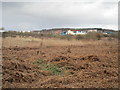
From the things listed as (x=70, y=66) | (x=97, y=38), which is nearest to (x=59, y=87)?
(x=70, y=66)

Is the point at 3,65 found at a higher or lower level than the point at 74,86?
higher

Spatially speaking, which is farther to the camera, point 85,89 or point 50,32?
point 50,32

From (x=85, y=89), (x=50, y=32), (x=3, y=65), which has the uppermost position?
(x=50, y=32)

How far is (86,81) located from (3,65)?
2873 mm

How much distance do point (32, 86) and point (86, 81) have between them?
1559mm

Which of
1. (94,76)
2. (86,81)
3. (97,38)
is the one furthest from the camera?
(97,38)

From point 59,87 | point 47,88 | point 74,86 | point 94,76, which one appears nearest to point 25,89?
point 47,88

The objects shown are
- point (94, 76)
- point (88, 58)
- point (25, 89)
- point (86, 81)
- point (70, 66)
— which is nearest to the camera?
point (25, 89)

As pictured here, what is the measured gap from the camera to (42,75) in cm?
470

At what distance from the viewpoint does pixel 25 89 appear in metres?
3.46

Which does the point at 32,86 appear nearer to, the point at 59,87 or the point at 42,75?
the point at 59,87

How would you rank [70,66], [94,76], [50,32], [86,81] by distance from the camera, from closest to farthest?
[86,81], [94,76], [70,66], [50,32]

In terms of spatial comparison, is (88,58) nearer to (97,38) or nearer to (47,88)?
(47,88)

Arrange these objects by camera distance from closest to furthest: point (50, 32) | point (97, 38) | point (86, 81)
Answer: point (86, 81) < point (97, 38) < point (50, 32)
